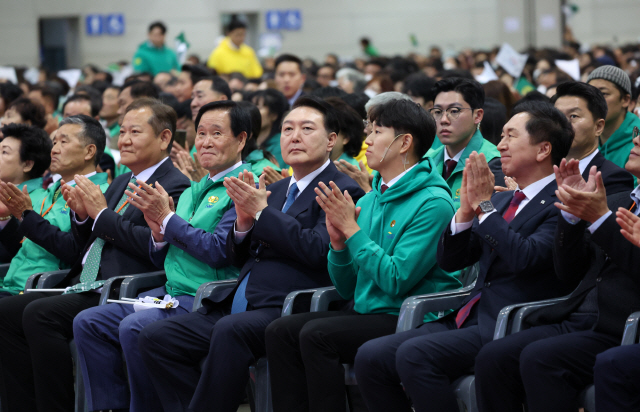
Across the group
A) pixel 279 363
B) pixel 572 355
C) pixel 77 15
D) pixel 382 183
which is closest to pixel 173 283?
pixel 279 363

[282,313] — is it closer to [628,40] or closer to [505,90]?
[505,90]

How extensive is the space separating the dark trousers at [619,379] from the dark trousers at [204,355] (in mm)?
1335

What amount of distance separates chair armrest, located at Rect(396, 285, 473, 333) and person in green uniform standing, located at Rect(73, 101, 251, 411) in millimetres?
938

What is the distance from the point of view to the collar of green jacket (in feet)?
10.2

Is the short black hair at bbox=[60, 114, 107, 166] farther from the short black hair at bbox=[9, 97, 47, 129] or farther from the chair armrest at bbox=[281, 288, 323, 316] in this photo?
the chair armrest at bbox=[281, 288, 323, 316]

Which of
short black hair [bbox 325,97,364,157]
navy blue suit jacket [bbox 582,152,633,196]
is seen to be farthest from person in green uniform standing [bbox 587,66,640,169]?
short black hair [bbox 325,97,364,157]

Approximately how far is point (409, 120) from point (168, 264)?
1309 millimetres

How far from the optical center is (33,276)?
13.6 ft

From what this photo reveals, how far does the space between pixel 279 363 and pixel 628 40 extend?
60.5 feet

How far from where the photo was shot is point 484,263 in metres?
2.99

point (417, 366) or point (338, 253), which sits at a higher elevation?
point (338, 253)

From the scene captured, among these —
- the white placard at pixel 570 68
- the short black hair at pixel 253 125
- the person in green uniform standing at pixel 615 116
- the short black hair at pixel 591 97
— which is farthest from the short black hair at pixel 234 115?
the white placard at pixel 570 68

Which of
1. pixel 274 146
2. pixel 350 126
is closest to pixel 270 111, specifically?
pixel 274 146

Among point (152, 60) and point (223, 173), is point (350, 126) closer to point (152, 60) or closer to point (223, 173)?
point (223, 173)
